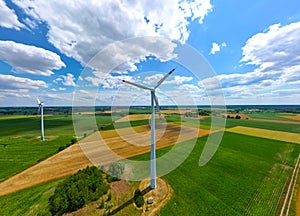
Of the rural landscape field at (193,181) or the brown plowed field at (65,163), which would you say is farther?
the brown plowed field at (65,163)

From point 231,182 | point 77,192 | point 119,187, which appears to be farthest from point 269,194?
point 77,192

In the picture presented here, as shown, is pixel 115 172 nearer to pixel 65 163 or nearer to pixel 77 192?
pixel 77 192

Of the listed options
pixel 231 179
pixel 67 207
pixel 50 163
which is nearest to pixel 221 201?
pixel 231 179

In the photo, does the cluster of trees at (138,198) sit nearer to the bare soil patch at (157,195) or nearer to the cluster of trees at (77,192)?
the bare soil patch at (157,195)

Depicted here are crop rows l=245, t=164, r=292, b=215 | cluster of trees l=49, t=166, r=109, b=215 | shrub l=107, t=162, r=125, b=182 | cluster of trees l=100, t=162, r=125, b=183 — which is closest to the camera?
cluster of trees l=49, t=166, r=109, b=215

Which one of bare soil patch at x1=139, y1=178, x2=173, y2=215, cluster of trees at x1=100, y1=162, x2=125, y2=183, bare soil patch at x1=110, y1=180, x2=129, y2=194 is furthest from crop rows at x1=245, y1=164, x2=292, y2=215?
cluster of trees at x1=100, y1=162, x2=125, y2=183

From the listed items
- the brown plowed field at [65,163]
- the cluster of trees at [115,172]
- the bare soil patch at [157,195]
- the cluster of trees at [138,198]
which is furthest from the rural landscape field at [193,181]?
the cluster of trees at [115,172]

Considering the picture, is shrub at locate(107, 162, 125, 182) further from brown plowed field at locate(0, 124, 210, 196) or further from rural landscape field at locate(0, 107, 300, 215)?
brown plowed field at locate(0, 124, 210, 196)

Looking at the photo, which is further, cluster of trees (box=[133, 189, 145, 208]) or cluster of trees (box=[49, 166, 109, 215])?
cluster of trees (box=[133, 189, 145, 208])
